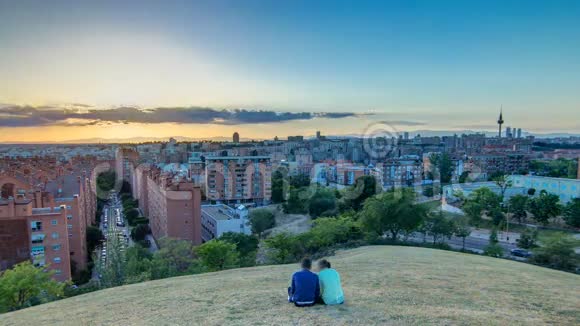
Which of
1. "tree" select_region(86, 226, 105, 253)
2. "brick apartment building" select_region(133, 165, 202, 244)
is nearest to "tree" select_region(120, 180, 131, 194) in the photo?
"tree" select_region(86, 226, 105, 253)

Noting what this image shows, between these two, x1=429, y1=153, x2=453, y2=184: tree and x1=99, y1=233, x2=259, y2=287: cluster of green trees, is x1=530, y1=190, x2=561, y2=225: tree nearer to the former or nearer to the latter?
x1=429, y1=153, x2=453, y2=184: tree

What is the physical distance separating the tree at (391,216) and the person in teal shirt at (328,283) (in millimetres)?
16566

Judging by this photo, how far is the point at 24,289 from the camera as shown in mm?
12492

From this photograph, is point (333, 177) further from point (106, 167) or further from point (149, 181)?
point (106, 167)

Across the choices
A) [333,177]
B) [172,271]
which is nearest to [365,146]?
[333,177]

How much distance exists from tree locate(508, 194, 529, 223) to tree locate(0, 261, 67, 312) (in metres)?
38.8

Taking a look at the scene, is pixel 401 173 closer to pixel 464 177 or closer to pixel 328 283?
pixel 464 177

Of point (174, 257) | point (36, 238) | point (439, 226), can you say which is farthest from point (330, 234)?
point (36, 238)

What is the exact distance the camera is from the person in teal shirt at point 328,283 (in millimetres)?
6551

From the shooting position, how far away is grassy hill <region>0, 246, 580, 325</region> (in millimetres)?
6348

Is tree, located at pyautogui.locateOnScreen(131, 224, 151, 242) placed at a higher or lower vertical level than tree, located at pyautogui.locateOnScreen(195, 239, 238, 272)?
lower

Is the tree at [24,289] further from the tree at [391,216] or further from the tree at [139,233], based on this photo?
the tree at [139,233]

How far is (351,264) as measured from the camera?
1173 cm

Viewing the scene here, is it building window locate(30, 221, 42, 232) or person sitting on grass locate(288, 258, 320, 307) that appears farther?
building window locate(30, 221, 42, 232)
